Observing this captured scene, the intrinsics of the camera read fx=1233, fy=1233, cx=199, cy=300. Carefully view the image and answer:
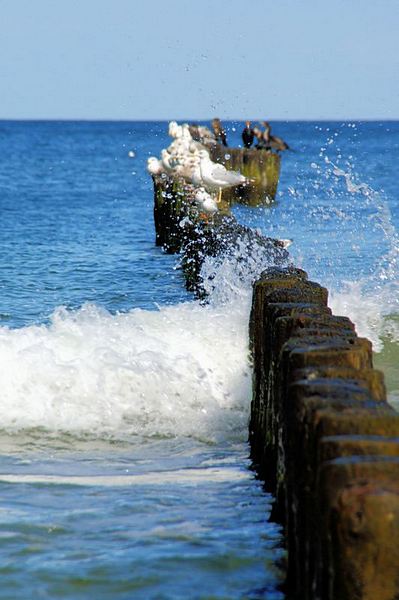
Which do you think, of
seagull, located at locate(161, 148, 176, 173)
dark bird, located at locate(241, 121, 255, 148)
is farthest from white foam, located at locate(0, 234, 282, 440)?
dark bird, located at locate(241, 121, 255, 148)

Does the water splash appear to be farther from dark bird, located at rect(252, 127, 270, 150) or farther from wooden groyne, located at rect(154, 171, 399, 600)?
dark bird, located at rect(252, 127, 270, 150)

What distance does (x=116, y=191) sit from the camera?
3544 centimetres

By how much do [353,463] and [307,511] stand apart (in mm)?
594

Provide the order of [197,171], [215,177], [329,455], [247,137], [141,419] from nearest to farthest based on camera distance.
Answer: [329,455] < [141,419] < [215,177] < [197,171] < [247,137]

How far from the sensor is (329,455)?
299cm

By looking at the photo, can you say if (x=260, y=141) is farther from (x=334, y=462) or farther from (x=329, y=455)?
(x=334, y=462)

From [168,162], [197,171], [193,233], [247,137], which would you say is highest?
[247,137]

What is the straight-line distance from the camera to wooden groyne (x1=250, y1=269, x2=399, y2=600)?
108 inches

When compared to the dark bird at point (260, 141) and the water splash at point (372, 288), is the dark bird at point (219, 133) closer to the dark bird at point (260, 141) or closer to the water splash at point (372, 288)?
the dark bird at point (260, 141)

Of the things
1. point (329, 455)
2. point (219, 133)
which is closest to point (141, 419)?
point (329, 455)

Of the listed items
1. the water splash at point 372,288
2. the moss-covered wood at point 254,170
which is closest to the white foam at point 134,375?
the water splash at point 372,288

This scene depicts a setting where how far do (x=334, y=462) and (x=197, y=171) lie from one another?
13230 mm

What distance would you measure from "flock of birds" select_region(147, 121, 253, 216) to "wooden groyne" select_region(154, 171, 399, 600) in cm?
787

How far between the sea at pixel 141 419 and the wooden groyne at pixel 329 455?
0.33m
